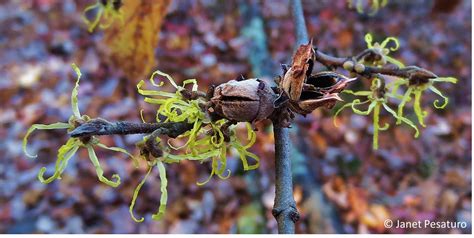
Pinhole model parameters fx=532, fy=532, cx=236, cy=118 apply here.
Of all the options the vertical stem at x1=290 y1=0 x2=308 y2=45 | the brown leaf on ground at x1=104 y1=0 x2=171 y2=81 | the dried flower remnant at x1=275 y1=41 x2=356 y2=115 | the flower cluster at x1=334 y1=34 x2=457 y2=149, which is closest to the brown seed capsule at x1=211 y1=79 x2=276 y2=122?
the dried flower remnant at x1=275 y1=41 x2=356 y2=115

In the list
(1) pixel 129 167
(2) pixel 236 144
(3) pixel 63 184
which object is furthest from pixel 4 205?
(2) pixel 236 144

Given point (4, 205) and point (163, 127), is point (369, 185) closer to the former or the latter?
point (4, 205)

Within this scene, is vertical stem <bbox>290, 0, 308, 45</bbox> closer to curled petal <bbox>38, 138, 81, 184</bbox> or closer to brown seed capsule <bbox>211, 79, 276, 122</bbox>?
brown seed capsule <bbox>211, 79, 276, 122</bbox>

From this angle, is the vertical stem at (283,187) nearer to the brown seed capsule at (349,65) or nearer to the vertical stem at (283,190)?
the vertical stem at (283,190)

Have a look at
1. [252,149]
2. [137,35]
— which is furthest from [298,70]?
[252,149]

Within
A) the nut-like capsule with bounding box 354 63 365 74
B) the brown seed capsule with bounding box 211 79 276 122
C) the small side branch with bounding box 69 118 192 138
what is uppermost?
the nut-like capsule with bounding box 354 63 365 74

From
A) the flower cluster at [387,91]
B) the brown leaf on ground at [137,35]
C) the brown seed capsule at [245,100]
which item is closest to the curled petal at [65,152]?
the brown seed capsule at [245,100]
